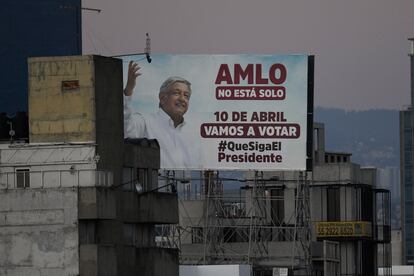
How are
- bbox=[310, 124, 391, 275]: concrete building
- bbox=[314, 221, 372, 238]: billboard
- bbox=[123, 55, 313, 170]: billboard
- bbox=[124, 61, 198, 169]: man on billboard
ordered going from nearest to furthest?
bbox=[123, 55, 313, 170]: billboard, bbox=[124, 61, 198, 169]: man on billboard, bbox=[314, 221, 372, 238]: billboard, bbox=[310, 124, 391, 275]: concrete building

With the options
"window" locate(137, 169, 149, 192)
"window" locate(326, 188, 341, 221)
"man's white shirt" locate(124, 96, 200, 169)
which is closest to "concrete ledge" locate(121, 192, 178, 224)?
"window" locate(137, 169, 149, 192)

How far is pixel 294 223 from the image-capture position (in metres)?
130

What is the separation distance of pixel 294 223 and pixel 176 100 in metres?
15.4

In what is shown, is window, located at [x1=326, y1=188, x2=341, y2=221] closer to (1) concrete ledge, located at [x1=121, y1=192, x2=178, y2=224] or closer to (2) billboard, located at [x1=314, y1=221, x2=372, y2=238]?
(2) billboard, located at [x1=314, y1=221, x2=372, y2=238]

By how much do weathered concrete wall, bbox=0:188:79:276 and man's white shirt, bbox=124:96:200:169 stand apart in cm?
3806

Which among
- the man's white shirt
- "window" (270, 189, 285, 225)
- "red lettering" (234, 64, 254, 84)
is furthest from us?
"window" (270, 189, 285, 225)

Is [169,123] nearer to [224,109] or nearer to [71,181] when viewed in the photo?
[224,109]

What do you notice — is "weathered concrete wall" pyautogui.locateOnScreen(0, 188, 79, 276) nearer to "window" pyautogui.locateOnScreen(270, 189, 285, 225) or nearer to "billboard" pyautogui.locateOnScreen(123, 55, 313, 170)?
"billboard" pyautogui.locateOnScreen(123, 55, 313, 170)

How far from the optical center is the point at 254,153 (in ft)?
382

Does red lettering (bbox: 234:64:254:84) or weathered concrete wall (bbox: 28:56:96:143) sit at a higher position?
red lettering (bbox: 234:64:254:84)

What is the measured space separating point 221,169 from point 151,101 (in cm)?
588

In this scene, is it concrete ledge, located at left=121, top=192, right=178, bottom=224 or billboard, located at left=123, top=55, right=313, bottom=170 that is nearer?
concrete ledge, located at left=121, top=192, right=178, bottom=224

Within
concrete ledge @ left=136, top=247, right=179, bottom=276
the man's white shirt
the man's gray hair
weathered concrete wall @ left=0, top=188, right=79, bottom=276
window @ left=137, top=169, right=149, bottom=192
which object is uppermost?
the man's gray hair

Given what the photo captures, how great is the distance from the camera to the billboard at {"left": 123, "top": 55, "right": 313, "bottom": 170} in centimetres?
11650
